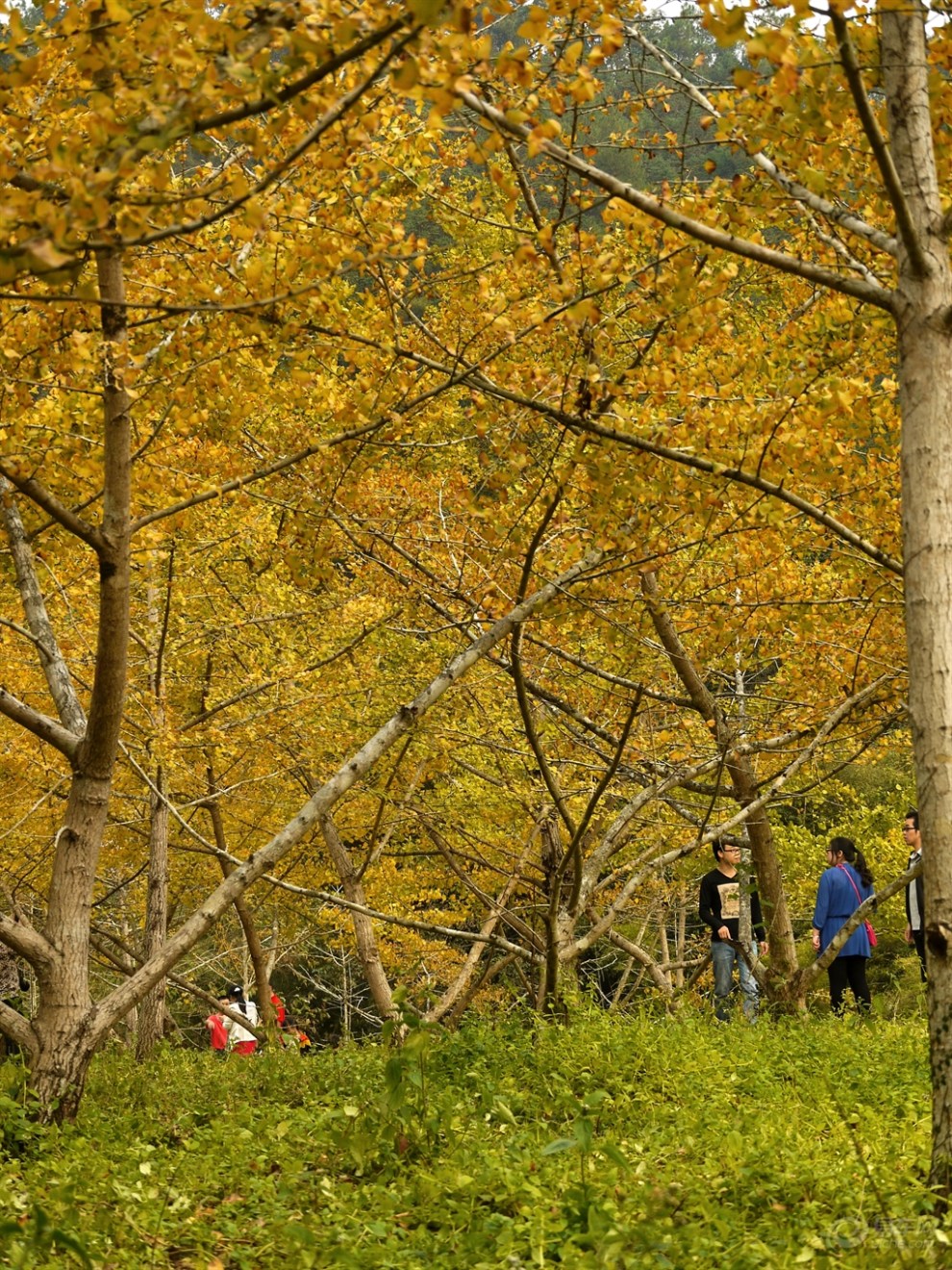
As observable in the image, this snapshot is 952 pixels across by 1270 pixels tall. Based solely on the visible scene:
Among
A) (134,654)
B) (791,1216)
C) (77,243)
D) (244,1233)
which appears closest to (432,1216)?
(244,1233)

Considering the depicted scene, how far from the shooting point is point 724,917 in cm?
1027

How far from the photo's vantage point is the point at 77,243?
2.82 meters

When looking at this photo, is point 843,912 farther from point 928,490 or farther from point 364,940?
point 928,490

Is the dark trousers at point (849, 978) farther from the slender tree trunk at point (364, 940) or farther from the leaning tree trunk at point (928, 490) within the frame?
the leaning tree trunk at point (928, 490)

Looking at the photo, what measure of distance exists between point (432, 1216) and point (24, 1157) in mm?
2075

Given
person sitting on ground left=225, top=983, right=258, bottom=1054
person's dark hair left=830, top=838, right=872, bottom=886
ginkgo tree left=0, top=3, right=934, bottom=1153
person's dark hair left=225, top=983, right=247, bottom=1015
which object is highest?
ginkgo tree left=0, top=3, right=934, bottom=1153

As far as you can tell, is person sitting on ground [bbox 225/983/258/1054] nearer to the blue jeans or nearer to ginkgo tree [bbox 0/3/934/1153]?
the blue jeans

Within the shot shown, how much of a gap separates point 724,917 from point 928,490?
6860mm

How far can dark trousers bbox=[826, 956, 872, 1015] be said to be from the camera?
10188mm

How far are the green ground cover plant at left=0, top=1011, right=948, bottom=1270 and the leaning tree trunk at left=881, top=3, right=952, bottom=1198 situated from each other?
609 mm

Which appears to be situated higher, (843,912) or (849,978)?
(843,912)

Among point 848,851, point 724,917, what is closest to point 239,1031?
point 724,917

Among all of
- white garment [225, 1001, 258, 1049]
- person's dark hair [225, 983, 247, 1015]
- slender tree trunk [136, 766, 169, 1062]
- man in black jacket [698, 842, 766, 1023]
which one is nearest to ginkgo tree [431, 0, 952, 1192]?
man in black jacket [698, 842, 766, 1023]

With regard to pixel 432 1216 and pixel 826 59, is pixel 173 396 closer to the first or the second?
pixel 826 59
